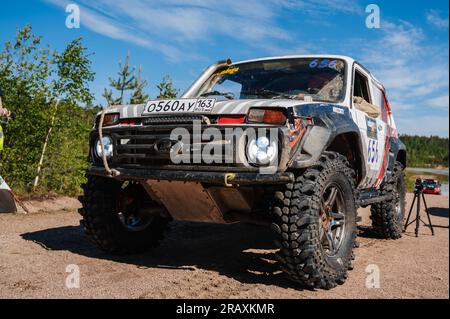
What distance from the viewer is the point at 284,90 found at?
4320mm

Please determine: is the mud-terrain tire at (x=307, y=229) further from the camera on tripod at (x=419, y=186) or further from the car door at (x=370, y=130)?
the camera on tripod at (x=419, y=186)

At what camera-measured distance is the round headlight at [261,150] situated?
3.03 metres

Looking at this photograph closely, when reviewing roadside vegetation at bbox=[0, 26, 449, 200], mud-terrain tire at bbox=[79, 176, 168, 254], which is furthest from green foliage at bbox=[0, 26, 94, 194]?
mud-terrain tire at bbox=[79, 176, 168, 254]

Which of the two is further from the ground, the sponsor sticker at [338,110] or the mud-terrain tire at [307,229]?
the sponsor sticker at [338,110]

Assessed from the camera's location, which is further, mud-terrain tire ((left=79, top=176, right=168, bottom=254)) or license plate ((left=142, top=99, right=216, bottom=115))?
mud-terrain tire ((left=79, top=176, right=168, bottom=254))

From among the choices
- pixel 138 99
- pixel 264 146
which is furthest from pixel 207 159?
pixel 138 99

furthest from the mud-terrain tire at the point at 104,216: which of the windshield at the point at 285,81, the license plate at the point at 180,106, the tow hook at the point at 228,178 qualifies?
the tow hook at the point at 228,178

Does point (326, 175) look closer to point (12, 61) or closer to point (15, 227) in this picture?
point (15, 227)

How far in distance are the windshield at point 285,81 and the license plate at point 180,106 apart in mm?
906

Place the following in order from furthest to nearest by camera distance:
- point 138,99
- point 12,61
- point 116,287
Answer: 1. point 138,99
2. point 12,61
3. point 116,287

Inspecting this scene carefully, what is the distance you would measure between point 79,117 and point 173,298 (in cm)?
661

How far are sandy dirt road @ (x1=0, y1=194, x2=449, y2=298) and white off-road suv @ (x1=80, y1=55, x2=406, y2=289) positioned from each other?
0.94 feet

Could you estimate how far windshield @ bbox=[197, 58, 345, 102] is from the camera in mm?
4198

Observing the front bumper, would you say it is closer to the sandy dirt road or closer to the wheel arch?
the sandy dirt road
